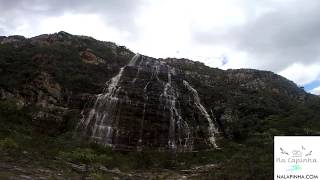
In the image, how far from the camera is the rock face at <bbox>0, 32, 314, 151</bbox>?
39.1 meters

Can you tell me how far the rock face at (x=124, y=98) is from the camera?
3906 centimetres

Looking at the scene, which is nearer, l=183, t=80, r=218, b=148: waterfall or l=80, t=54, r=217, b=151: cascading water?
l=80, t=54, r=217, b=151: cascading water

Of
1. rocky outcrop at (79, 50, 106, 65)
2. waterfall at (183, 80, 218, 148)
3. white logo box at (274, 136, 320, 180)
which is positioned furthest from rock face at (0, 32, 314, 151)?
white logo box at (274, 136, 320, 180)

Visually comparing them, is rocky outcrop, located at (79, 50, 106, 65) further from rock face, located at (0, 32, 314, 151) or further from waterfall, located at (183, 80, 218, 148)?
waterfall, located at (183, 80, 218, 148)

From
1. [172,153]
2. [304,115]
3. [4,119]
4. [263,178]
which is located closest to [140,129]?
[172,153]

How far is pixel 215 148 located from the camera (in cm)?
3972

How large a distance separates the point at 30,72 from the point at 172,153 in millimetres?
15328

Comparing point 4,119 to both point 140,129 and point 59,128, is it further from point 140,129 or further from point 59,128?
point 140,129

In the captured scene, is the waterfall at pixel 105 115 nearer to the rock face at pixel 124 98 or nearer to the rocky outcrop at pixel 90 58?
the rock face at pixel 124 98

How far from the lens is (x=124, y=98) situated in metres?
41.6

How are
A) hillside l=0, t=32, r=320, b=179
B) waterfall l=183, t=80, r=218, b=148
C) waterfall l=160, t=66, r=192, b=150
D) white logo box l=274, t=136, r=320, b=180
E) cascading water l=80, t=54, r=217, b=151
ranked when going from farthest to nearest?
waterfall l=183, t=80, r=218, b=148, waterfall l=160, t=66, r=192, b=150, cascading water l=80, t=54, r=217, b=151, hillside l=0, t=32, r=320, b=179, white logo box l=274, t=136, r=320, b=180

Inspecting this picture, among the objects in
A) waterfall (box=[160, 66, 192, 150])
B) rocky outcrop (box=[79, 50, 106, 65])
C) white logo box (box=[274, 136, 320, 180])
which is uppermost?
rocky outcrop (box=[79, 50, 106, 65])

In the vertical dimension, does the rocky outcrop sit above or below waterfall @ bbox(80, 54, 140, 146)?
above

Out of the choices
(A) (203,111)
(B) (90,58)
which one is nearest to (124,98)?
(A) (203,111)
